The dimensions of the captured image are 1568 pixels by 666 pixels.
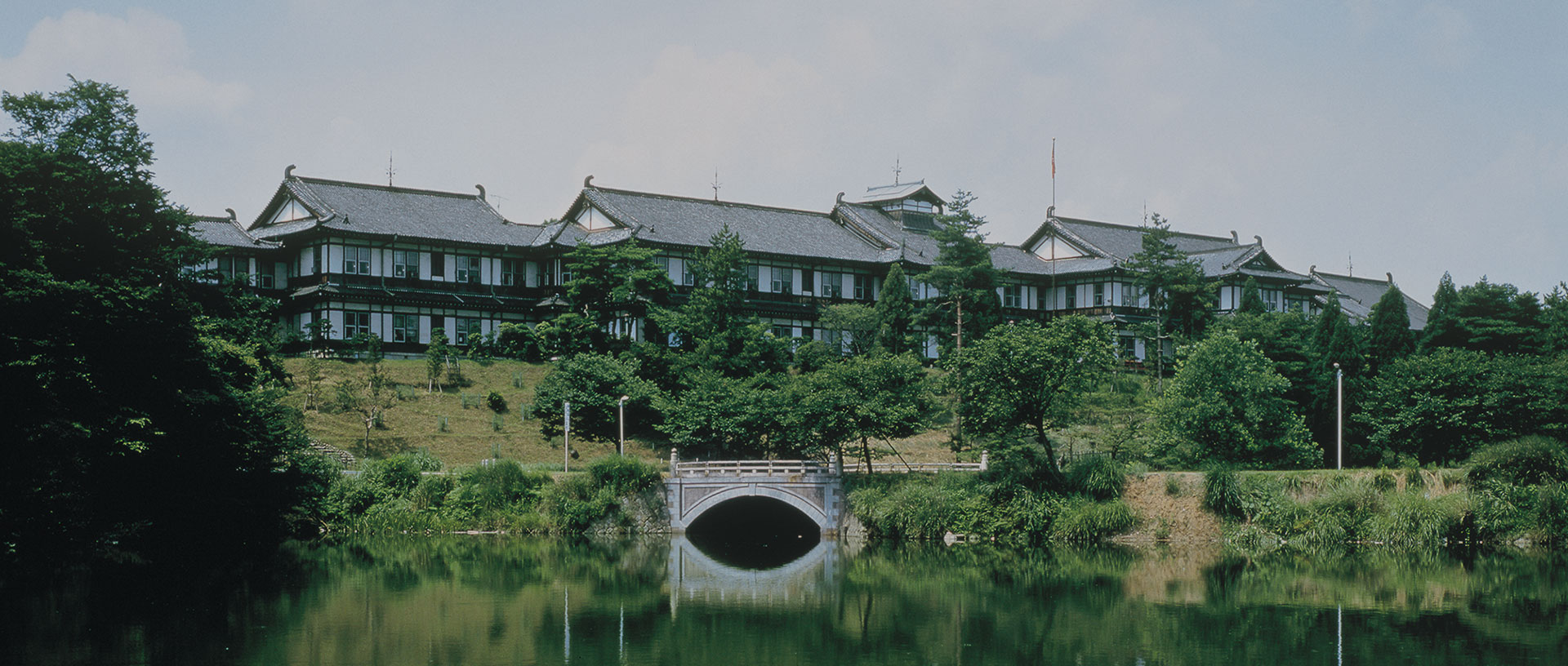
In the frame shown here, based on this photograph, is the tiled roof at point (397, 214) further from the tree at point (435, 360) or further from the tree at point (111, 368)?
the tree at point (111, 368)

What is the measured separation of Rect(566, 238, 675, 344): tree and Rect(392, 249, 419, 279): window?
6.16m

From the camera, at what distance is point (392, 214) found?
59875 mm

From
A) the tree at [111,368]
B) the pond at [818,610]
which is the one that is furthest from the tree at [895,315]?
the tree at [111,368]

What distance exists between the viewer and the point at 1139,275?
202 feet

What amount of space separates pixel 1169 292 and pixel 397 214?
3062 cm

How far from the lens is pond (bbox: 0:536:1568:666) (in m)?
22.5

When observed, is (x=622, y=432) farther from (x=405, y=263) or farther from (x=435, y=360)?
(x=405, y=263)

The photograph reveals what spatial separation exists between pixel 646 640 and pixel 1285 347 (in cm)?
3386

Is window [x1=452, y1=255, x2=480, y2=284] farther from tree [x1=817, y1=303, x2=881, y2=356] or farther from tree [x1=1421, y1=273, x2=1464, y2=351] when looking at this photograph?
tree [x1=1421, y1=273, x2=1464, y2=351]

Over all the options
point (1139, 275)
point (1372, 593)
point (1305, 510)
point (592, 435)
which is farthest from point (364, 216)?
point (1372, 593)

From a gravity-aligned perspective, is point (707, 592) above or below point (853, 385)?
below

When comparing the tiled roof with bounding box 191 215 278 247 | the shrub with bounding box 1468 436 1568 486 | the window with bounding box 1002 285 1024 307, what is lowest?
the shrub with bounding box 1468 436 1568 486

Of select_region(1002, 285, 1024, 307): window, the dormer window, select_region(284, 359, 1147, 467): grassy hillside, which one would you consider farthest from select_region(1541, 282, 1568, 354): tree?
the dormer window

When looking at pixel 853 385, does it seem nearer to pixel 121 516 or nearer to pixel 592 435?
pixel 592 435
